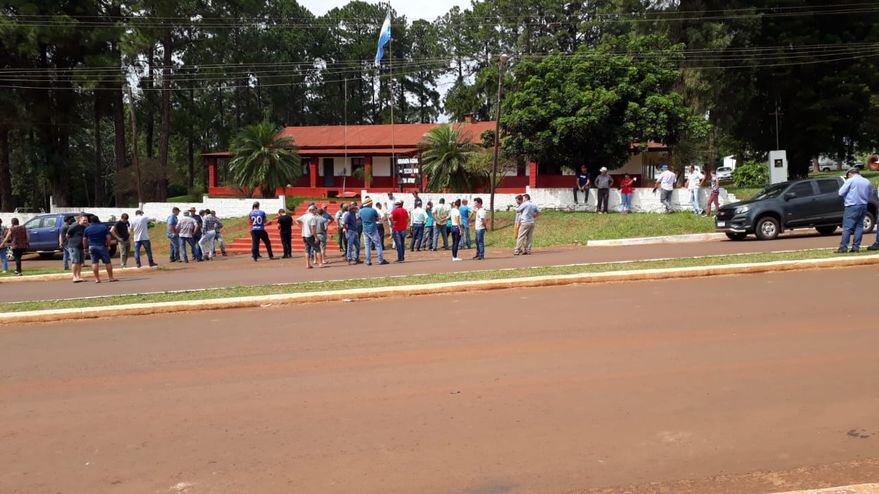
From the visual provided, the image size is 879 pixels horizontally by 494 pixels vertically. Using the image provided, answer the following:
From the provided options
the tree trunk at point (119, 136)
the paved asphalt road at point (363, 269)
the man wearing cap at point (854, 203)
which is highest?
the tree trunk at point (119, 136)

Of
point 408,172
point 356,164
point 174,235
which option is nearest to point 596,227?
point 408,172

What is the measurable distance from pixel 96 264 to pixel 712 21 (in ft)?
108

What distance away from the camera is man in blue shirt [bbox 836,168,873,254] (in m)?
13.0

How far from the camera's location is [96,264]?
50.8 ft

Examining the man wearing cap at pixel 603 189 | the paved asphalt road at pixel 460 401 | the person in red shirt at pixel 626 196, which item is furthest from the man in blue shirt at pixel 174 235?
the person in red shirt at pixel 626 196

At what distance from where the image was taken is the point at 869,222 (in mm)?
18344

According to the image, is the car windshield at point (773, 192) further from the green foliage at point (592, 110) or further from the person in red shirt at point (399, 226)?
the person in red shirt at point (399, 226)

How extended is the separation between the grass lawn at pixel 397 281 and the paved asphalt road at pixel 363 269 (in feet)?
5.12

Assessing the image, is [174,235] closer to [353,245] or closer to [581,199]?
[353,245]

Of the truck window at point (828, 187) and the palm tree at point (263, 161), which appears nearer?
the truck window at point (828, 187)

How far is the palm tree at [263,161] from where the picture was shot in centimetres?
3350

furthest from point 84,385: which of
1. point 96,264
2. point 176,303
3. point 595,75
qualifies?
point 595,75

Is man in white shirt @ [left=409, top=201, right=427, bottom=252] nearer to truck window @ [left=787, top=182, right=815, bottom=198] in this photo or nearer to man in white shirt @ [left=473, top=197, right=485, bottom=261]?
man in white shirt @ [left=473, top=197, right=485, bottom=261]

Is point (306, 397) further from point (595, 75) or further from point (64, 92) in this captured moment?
point (64, 92)
